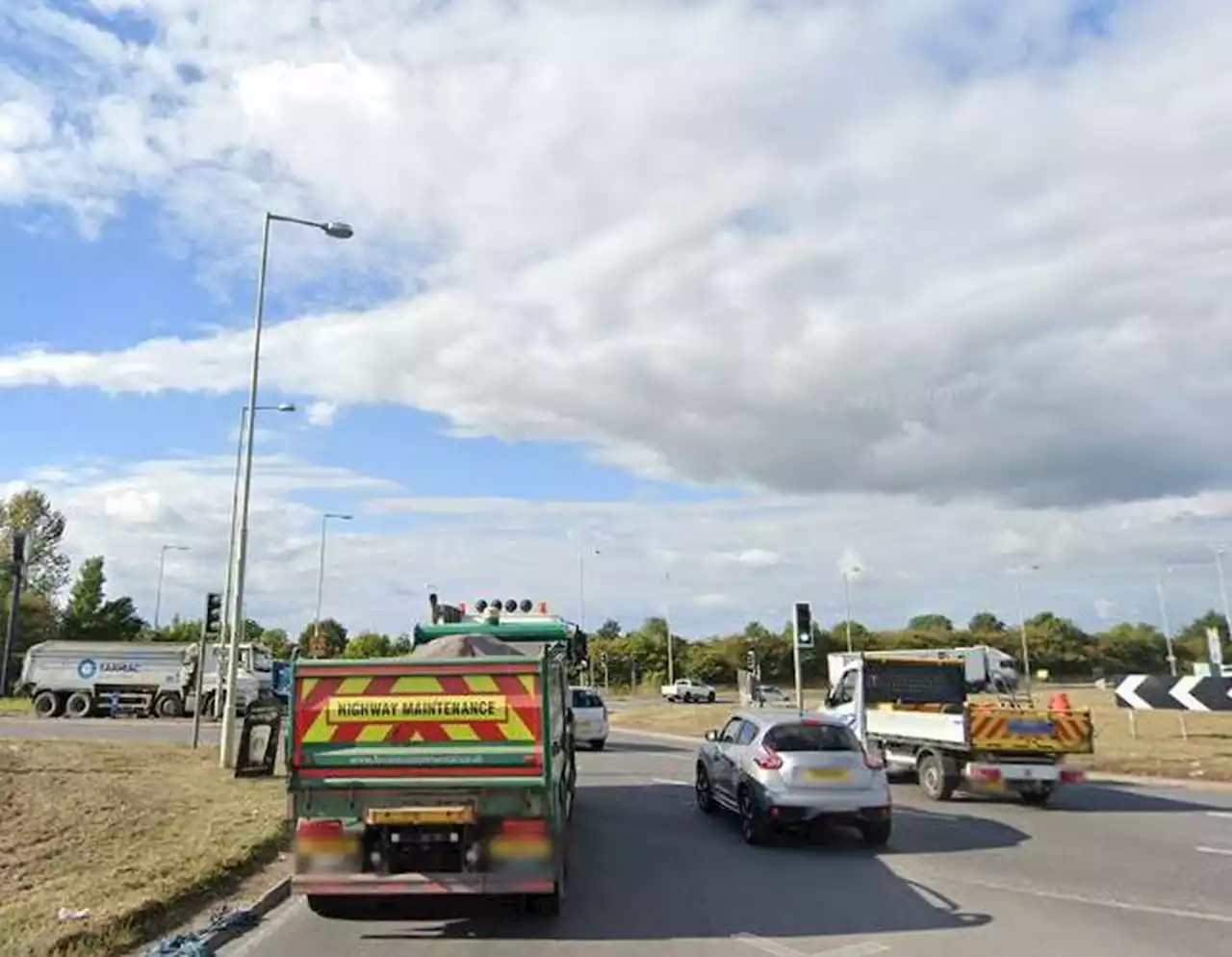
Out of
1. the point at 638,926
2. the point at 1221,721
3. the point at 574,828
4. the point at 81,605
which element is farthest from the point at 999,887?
the point at 81,605

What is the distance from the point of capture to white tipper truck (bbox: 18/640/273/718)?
4069cm

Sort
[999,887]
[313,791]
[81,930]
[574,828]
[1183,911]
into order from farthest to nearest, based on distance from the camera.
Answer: [574,828] < [999,887] < [1183,911] < [313,791] < [81,930]

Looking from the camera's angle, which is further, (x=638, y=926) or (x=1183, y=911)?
(x=1183, y=911)

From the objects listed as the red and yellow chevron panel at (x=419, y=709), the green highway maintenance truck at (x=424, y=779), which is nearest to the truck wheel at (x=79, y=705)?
the green highway maintenance truck at (x=424, y=779)

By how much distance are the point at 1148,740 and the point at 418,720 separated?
25.7 metres

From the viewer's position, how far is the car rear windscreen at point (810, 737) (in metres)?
12.7

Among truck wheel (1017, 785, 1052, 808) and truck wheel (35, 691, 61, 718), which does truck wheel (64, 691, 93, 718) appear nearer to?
truck wheel (35, 691, 61, 718)

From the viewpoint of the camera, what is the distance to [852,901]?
30.5 ft

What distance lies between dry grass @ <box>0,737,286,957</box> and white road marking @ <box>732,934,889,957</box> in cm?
424

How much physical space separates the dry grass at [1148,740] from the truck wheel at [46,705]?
2108cm

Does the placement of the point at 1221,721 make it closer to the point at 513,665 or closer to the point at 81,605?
the point at 513,665

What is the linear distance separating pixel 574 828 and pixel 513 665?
636cm

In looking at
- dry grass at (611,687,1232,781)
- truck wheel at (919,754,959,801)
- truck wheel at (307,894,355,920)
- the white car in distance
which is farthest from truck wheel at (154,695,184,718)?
truck wheel at (307,894,355,920)

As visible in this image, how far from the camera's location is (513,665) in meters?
8.47
